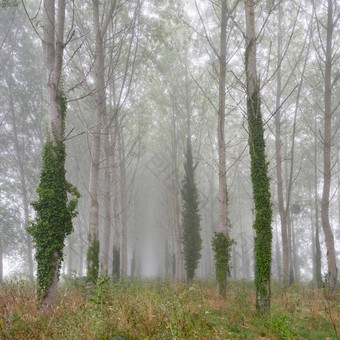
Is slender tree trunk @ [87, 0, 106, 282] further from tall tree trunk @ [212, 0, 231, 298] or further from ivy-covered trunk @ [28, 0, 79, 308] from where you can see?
tall tree trunk @ [212, 0, 231, 298]

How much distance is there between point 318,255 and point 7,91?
757 inches

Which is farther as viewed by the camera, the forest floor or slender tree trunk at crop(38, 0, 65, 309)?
slender tree trunk at crop(38, 0, 65, 309)

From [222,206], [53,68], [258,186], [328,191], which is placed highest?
[53,68]

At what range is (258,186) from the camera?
6137 mm

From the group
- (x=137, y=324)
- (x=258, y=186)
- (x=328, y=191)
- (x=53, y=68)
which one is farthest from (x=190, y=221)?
(x=137, y=324)

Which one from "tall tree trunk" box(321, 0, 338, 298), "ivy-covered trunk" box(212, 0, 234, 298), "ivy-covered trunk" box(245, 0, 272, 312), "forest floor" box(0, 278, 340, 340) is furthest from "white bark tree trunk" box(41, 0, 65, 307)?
"tall tree trunk" box(321, 0, 338, 298)

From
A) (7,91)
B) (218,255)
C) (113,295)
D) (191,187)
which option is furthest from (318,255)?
(7,91)

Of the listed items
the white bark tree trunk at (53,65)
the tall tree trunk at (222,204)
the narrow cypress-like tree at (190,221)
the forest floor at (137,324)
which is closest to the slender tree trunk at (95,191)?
the white bark tree trunk at (53,65)

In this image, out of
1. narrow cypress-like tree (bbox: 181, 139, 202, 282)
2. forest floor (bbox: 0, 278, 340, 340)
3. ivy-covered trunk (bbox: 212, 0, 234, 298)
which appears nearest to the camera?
forest floor (bbox: 0, 278, 340, 340)

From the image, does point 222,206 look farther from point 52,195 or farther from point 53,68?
point 53,68

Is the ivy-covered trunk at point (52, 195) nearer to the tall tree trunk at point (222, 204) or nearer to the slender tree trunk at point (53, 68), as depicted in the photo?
the slender tree trunk at point (53, 68)

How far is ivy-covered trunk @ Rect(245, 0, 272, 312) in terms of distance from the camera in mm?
5793

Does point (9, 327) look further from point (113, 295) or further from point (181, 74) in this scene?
point (181, 74)

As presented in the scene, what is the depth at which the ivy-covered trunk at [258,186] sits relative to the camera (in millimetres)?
5793
